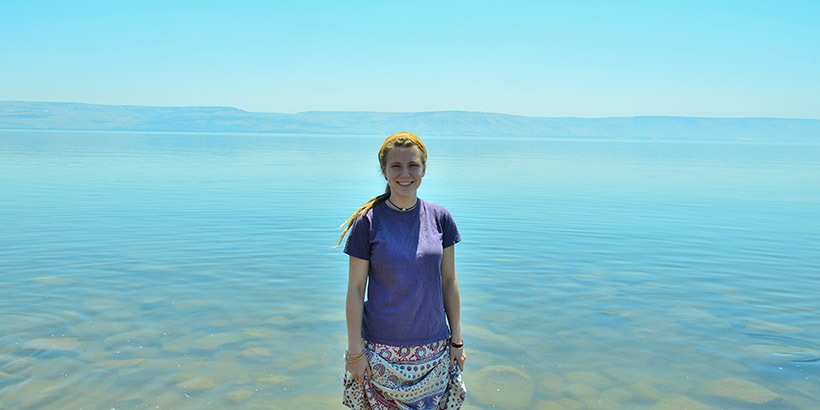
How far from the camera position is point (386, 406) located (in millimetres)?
3537

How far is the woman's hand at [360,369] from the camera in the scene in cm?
346

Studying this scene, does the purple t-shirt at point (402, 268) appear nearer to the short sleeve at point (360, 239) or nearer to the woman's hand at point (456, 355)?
the short sleeve at point (360, 239)

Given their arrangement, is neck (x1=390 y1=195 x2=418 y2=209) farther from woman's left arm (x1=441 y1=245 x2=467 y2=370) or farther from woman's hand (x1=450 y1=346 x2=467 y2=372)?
woman's hand (x1=450 y1=346 x2=467 y2=372)

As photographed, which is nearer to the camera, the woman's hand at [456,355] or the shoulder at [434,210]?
the shoulder at [434,210]

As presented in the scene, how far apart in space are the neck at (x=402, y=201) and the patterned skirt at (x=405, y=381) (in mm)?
775

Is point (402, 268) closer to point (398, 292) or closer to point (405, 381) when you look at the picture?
point (398, 292)

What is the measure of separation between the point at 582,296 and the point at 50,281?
25.0ft

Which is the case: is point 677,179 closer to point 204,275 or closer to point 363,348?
point 204,275

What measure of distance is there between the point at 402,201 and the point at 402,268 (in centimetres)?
37

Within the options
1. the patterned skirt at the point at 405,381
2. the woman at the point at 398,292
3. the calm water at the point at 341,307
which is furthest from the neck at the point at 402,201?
the calm water at the point at 341,307

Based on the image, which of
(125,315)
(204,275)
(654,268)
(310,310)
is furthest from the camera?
(654,268)

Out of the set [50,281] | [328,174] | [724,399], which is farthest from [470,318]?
[328,174]

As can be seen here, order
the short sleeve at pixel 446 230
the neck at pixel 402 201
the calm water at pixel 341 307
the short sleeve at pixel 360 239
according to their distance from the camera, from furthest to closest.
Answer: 1. the calm water at pixel 341 307
2. the short sleeve at pixel 446 230
3. the neck at pixel 402 201
4. the short sleeve at pixel 360 239

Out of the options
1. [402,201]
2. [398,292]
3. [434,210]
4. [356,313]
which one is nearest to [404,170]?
[402,201]
